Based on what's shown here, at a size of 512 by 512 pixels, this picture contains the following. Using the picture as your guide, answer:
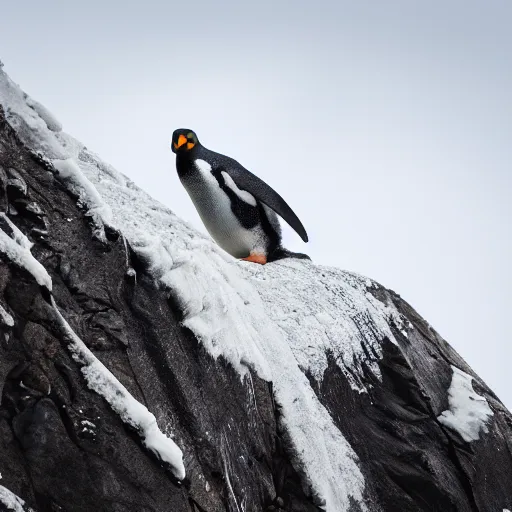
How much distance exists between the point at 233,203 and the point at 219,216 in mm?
160

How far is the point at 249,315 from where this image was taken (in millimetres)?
4332

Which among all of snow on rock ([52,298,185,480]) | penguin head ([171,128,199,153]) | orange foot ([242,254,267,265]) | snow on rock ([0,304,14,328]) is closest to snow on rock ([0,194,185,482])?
snow on rock ([52,298,185,480])

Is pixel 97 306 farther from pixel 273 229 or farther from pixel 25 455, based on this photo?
pixel 273 229

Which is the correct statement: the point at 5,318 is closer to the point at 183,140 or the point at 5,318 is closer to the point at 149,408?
the point at 149,408

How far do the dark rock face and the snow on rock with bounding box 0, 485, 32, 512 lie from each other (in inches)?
1.3

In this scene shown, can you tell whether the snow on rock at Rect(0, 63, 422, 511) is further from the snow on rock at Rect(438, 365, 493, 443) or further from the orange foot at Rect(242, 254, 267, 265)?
the snow on rock at Rect(438, 365, 493, 443)

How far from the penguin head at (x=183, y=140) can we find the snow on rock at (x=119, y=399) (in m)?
2.85

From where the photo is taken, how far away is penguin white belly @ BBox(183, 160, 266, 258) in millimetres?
5680

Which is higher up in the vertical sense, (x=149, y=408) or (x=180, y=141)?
(x=180, y=141)

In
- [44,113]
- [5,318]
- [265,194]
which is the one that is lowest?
[5,318]

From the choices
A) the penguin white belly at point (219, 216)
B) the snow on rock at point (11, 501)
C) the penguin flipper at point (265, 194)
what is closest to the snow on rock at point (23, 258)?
the snow on rock at point (11, 501)

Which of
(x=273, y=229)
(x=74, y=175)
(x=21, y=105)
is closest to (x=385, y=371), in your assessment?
(x=273, y=229)

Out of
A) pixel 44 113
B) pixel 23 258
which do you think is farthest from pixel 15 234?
pixel 44 113

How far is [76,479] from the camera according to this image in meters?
2.94
